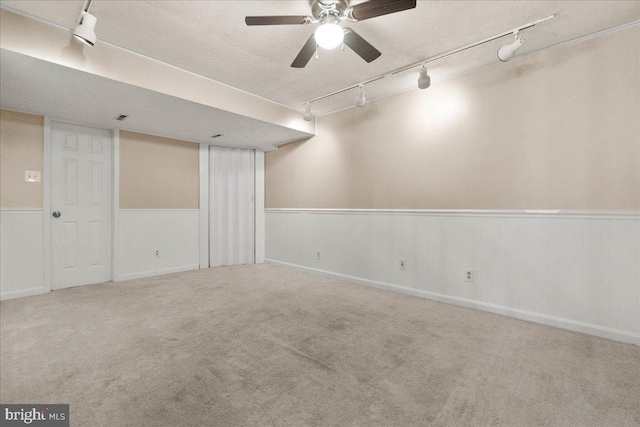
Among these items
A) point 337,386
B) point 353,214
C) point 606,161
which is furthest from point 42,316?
point 606,161

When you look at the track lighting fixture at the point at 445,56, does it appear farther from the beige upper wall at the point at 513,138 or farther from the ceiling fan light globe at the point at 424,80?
the beige upper wall at the point at 513,138

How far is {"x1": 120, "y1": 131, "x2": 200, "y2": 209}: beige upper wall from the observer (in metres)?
4.15

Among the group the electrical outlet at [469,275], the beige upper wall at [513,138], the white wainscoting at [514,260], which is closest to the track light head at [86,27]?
the beige upper wall at [513,138]

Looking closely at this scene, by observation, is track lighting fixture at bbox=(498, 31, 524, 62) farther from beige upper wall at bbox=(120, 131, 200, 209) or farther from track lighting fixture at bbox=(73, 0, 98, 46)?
beige upper wall at bbox=(120, 131, 200, 209)

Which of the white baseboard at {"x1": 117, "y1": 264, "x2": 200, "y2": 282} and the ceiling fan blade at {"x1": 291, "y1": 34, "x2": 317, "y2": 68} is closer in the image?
the ceiling fan blade at {"x1": 291, "y1": 34, "x2": 317, "y2": 68}

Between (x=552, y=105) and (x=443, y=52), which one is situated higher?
(x=443, y=52)

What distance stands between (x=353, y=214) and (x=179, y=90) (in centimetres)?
262

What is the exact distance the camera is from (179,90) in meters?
2.93

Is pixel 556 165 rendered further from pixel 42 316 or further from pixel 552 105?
pixel 42 316

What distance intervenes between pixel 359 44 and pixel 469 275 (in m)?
2.51

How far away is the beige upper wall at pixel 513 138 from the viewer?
7.36ft

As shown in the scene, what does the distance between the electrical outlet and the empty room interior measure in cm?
1

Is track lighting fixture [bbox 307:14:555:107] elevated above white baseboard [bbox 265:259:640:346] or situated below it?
above

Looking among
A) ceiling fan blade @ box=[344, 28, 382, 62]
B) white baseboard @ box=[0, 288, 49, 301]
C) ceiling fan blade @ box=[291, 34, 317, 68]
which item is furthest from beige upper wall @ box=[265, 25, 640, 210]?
white baseboard @ box=[0, 288, 49, 301]
